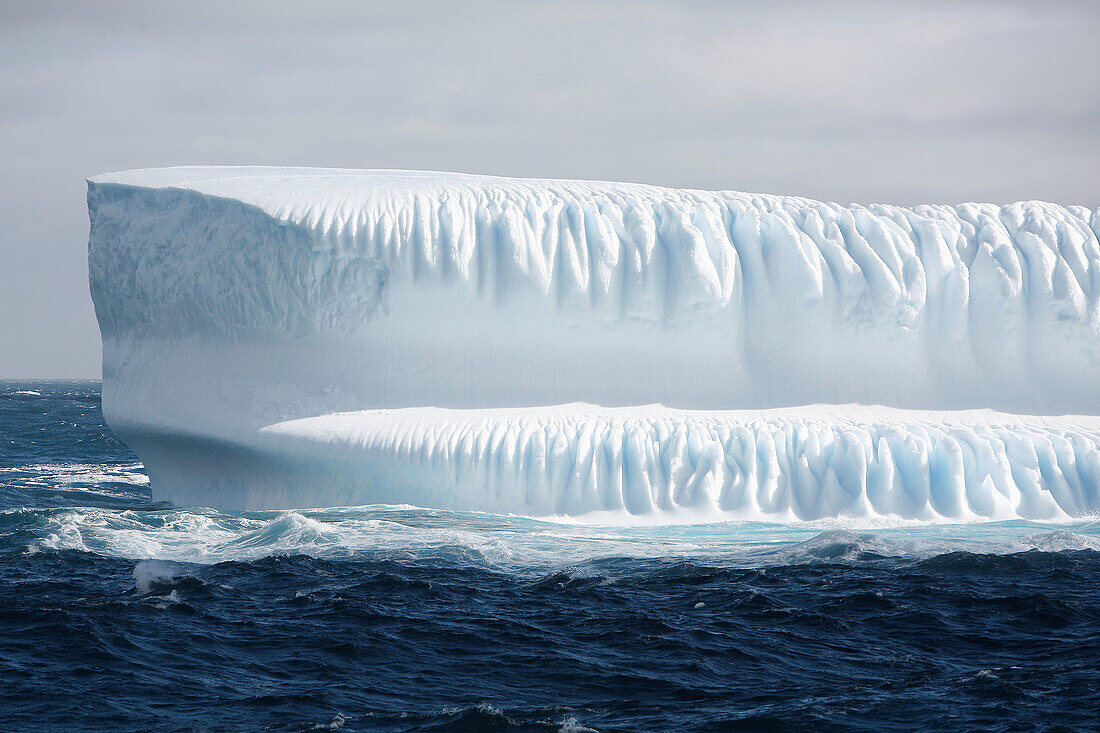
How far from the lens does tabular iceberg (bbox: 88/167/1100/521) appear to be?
14953 mm

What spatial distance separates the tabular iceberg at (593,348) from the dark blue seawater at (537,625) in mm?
913

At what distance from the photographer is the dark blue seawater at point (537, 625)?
8.10m

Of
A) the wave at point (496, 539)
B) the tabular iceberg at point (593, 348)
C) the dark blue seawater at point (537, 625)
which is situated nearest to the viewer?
the dark blue seawater at point (537, 625)

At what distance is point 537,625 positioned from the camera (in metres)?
10.1

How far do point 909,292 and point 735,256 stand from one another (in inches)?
96.1

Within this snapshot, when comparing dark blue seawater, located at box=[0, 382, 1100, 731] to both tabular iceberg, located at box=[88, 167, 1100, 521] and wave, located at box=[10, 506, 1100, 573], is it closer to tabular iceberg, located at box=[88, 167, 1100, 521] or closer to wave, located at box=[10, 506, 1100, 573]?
wave, located at box=[10, 506, 1100, 573]

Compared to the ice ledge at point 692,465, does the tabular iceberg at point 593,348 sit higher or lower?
higher

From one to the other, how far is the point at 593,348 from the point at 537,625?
6347mm

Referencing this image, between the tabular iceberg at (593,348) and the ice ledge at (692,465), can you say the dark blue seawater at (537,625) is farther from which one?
the tabular iceberg at (593,348)

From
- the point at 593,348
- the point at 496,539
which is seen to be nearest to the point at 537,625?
the point at 496,539

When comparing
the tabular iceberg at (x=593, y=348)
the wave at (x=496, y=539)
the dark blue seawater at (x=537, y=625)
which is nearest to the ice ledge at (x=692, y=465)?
the tabular iceberg at (x=593, y=348)

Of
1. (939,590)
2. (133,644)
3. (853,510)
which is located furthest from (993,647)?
(133,644)

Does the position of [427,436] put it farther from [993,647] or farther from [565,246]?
[993,647]

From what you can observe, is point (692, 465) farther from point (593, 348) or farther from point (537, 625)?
point (537, 625)
